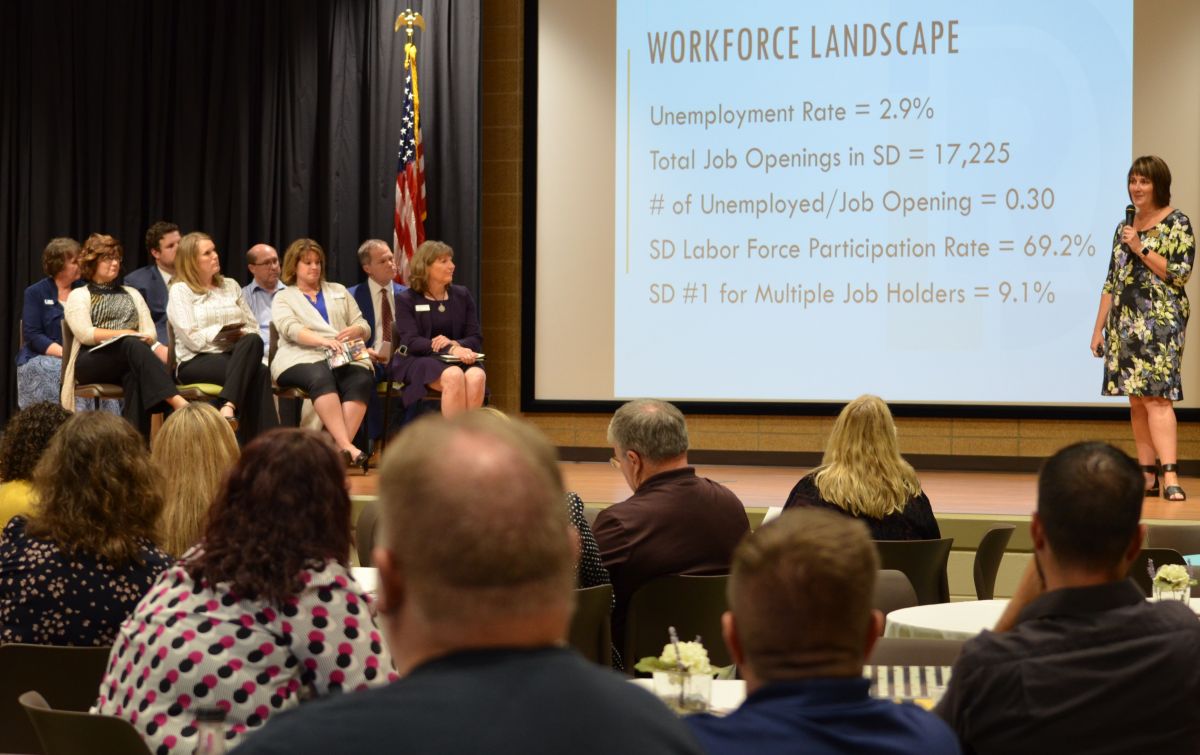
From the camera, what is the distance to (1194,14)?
8.00m

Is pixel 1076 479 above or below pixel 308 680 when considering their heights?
above

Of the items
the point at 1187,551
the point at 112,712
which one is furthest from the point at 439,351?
the point at 112,712

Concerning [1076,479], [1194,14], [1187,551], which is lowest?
[1187,551]

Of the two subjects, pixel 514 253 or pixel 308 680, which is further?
pixel 514 253

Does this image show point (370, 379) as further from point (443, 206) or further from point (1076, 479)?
point (1076, 479)

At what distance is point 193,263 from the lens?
7254 millimetres

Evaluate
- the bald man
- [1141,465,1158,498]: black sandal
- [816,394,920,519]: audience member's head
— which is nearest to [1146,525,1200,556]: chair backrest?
[816,394,920,519]: audience member's head

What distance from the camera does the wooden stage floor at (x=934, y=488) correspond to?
6121 millimetres

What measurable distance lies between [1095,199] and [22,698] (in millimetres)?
7180

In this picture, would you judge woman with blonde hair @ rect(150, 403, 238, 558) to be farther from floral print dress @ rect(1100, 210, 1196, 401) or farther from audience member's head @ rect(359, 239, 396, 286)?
audience member's head @ rect(359, 239, 396, 286)

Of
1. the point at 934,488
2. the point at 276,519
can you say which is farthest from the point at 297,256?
the point at 276,519

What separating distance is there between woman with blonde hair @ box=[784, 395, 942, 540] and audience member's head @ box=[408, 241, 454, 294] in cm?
382

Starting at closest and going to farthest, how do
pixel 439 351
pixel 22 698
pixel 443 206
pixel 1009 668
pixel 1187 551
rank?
pixel 1009 668 → pixel 22 698 → pixel 1187 551 → pixel 439 351 → pixel 443 206

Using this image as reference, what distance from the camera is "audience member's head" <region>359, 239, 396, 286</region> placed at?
8172mm
